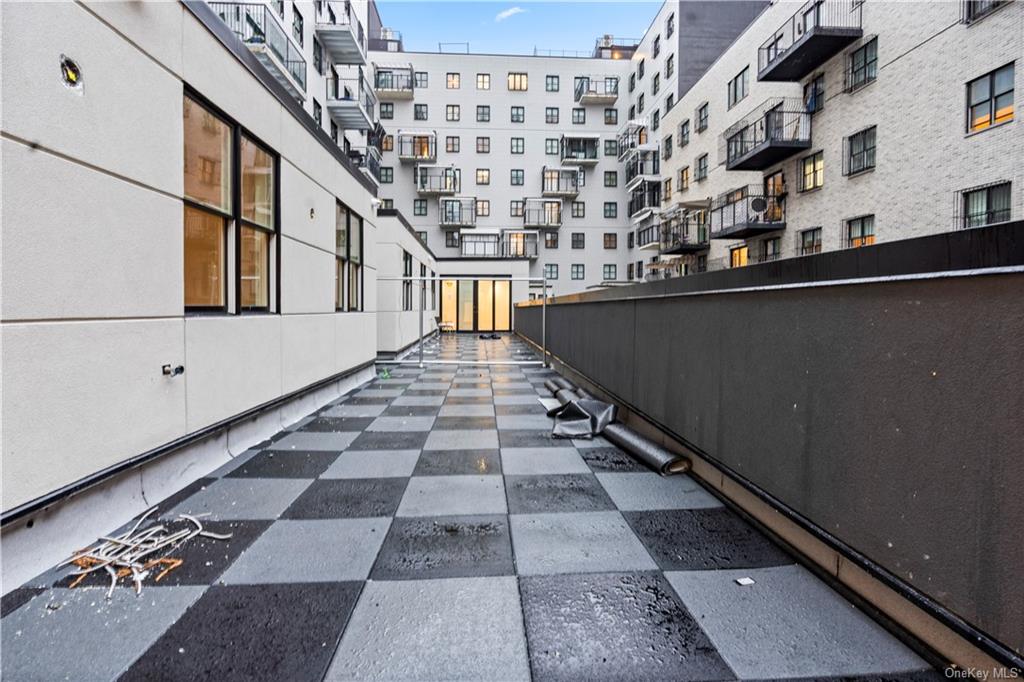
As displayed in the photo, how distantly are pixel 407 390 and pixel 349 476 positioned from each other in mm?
4836

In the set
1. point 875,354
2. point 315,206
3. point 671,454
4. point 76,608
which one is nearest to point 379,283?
point 315,206

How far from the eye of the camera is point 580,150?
4381 cm

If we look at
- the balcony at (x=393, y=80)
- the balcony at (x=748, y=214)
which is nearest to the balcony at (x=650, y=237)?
the balcony at (x=748, y=214)

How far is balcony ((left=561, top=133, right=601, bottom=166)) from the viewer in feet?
142

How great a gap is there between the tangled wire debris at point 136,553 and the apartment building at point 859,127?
733 inches

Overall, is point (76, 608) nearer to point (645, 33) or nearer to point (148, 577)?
point (148, 577)

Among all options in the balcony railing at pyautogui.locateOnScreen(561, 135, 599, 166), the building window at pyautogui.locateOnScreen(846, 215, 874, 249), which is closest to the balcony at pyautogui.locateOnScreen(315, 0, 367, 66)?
the balcony railing at pyautogui.locateOnScreen(561, 135, 599, 166)

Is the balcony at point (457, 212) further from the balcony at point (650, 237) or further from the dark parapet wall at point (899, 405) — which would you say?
the dark parapet wall at point (899, 405)

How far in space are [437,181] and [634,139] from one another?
56.1 ft

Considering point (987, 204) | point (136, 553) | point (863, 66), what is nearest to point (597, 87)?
point (863, 66)

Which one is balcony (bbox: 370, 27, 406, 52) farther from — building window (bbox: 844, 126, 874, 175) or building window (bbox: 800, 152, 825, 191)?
building window (bbox: 844, 126, 874, 175)

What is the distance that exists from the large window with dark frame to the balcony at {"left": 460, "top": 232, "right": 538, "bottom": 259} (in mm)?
34225

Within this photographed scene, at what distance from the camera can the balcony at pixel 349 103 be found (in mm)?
27539

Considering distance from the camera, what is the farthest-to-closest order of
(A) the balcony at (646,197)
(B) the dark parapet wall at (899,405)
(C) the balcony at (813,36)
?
(A) the balcony at (646,197) < (C) the balcony at (813,36) < (B) the dark parapet wall at (899,405)
